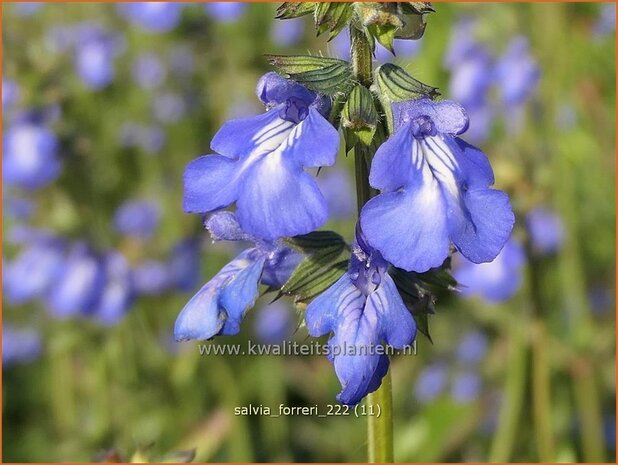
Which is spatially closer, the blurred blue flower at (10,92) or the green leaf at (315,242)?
the green leaf at (315,242)

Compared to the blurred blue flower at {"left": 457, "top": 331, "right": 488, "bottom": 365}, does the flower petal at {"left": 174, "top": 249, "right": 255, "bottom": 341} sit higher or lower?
higher

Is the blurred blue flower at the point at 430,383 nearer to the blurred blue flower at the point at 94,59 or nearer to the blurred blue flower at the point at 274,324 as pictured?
the blurred blue flower at the point at 274,324

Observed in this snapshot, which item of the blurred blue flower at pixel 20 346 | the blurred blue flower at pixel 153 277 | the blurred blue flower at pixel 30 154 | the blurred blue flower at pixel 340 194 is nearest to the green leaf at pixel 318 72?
the blurred blue flower at pixel 30 154

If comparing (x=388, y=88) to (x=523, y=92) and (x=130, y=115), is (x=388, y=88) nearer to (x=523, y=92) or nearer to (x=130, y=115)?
(x=523, y=92)

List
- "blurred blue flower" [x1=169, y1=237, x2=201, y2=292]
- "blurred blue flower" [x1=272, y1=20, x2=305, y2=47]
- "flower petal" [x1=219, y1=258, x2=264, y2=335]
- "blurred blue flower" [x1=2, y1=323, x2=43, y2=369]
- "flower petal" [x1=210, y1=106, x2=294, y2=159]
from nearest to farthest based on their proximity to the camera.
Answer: "flower petal" [x1=210, y1=106, x2=294, y2=159] → "flower petal" [x1=219, y1=258, x2=264, y2=335] → "blurred blue flower" [x1=169, y1=237, x2=201, y2=292] → "blurred blue flower" [x1=2, y1=323, x2=43, y2=369] → "blurred blue flower" [x1=272, y1=20, x2=305, y2=47]

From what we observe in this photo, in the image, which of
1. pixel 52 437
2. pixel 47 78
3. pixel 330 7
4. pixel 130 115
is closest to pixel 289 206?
pixel 330 7

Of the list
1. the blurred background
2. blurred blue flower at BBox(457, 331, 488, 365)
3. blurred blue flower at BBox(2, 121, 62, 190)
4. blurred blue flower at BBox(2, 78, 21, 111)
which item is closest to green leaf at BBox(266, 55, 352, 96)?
the blurred background

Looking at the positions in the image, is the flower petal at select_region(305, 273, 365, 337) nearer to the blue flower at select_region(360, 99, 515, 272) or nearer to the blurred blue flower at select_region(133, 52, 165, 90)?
the blue flower at select_region(360, 99, 515, 272)
